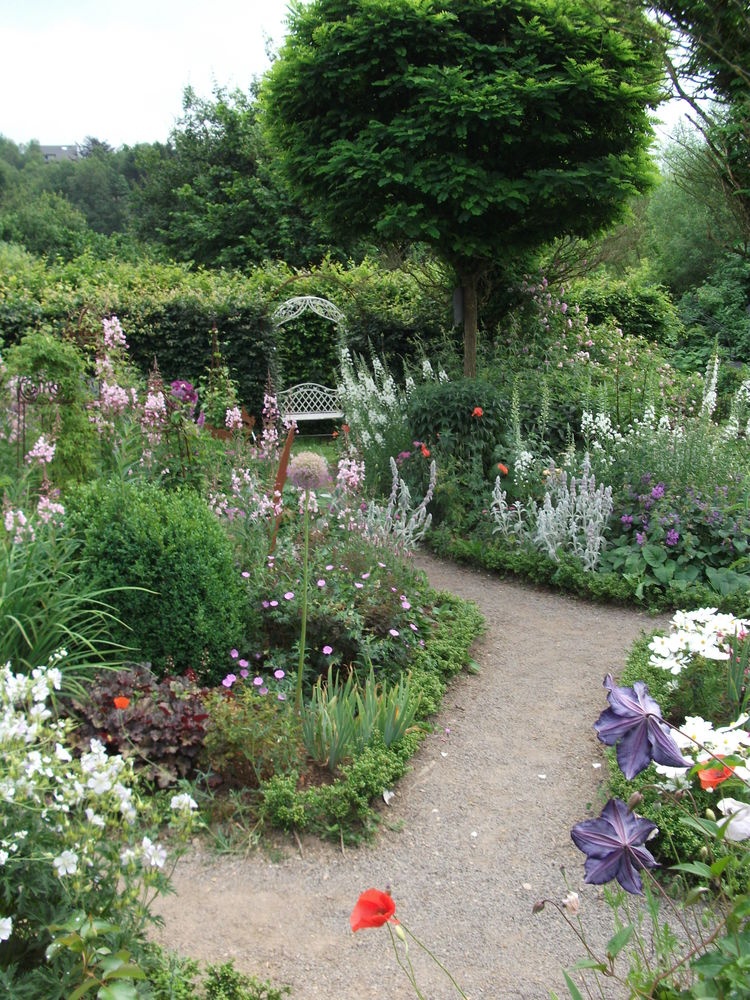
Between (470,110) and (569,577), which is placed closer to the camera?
(569,577)

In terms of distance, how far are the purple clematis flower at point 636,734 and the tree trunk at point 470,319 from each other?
25.2 feet

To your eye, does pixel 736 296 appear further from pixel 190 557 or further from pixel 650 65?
pixel 190 557

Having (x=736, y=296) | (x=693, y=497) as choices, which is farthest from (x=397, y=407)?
(x=736, y=296)

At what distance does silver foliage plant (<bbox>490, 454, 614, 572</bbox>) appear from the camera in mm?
5625

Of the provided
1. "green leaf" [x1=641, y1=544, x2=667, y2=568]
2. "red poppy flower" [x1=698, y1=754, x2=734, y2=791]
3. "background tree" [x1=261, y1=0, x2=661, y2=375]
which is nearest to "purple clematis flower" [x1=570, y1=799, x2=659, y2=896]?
"red poppy flower" [x1=698, y1=754, x2=734, y2=791]

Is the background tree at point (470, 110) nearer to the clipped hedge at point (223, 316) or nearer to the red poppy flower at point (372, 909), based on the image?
the clipped hedge at point (223, 316)

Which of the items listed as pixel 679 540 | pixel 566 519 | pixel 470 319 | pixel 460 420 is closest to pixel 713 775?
pixel 679 540

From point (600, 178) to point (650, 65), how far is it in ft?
4.22

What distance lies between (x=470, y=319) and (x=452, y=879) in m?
7.23

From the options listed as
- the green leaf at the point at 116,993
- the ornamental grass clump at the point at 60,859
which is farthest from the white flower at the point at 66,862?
the green leaf at the point at 116,993

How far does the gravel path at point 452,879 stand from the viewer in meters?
2.34

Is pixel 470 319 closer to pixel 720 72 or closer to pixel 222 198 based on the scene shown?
pixel 720 72

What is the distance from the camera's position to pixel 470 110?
718cm

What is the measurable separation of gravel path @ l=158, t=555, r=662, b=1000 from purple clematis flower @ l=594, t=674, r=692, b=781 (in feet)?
3.86
